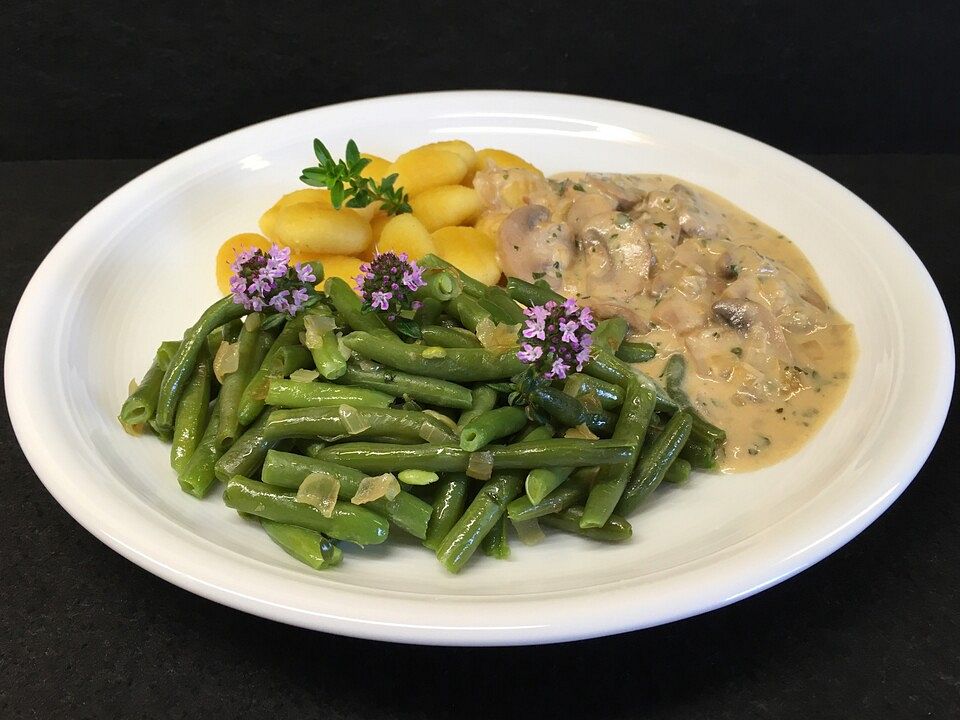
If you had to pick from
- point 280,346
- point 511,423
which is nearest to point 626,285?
point 511,423

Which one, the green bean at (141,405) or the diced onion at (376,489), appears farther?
the green bean at (141,405)

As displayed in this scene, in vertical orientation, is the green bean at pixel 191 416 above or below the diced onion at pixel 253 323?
below

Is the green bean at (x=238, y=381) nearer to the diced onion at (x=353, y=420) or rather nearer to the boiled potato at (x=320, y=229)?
the diced onion at (x=353, y=420)

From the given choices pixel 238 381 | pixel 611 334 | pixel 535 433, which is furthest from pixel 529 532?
pixel 238 381

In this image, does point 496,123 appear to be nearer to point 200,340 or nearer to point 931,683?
point 200,340

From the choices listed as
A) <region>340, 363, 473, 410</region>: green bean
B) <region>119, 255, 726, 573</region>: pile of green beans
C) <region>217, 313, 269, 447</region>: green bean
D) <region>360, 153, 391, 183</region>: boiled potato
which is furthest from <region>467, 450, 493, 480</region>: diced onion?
<region>360, 153, 391, 183</region>: boiled potato

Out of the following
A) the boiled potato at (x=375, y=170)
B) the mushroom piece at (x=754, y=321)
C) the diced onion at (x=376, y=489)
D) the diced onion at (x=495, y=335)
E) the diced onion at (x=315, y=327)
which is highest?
the mushroom piece at (x=754, y=321)

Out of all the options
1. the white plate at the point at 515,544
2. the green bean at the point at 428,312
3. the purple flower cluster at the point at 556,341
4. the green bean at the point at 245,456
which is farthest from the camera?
the green bean at the point at 428,312

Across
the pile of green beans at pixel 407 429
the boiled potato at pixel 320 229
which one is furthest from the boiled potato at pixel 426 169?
the pile of green beans at pixel 407 429
